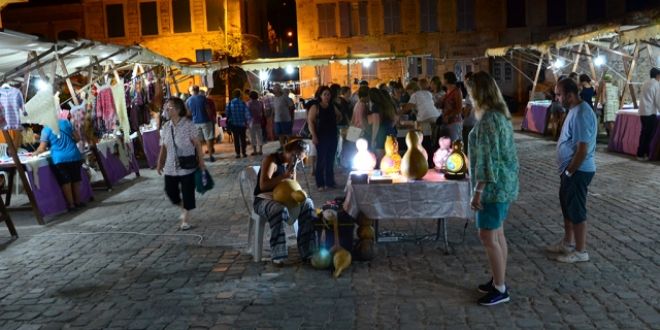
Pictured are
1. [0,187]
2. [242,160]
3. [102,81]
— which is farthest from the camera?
[242,160]

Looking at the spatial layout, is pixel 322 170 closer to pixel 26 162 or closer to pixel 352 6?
pixel 26 162

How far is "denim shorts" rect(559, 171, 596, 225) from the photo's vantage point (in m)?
5.84

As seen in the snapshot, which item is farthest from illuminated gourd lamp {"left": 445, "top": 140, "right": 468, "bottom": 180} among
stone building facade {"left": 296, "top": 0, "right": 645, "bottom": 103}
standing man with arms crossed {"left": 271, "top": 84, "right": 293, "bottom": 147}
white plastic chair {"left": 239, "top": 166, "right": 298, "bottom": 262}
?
stone building facade {"left": 296, "top": 0, "right": 645, "bottom": 103}

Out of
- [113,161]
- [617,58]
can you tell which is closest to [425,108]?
[113,161]

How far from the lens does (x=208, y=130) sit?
15.9m

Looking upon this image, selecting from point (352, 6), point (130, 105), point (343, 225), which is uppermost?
point (352, 6)

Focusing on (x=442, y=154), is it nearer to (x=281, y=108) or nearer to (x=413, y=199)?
(x=413, y=199)

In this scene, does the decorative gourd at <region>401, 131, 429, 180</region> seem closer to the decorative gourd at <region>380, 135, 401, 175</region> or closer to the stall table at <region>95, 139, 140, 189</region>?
the decorative gourd at <region>380, 135, 401, 175</region>

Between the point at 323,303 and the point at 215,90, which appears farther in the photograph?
the point at 215,90

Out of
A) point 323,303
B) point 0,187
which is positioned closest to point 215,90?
point 0,187

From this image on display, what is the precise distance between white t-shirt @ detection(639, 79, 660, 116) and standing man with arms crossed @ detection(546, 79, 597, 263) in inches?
288

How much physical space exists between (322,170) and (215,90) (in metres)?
24.7

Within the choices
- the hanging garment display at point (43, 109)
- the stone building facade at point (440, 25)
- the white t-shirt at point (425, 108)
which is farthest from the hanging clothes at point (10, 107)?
Answer: the stone building facade at point (440, 25)

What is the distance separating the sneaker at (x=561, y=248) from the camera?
624 centimetres
